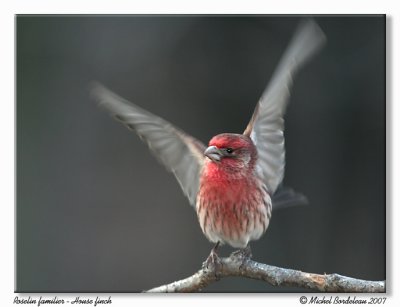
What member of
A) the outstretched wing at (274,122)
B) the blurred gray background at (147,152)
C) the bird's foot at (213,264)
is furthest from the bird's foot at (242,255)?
the blurred gray background at (147,152)

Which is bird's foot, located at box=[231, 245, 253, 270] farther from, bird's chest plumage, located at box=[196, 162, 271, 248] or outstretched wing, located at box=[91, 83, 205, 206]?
outstretched wing, located at box=[91, 83, 205, 206]

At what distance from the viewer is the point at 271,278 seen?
4.91 metres

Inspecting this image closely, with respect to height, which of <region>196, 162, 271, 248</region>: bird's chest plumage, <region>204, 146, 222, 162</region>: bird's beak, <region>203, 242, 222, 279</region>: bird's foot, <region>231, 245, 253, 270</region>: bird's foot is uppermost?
<region>204, 146, 222, 162</region>: bird's beak

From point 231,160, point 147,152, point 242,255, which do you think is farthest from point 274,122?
point 147,152

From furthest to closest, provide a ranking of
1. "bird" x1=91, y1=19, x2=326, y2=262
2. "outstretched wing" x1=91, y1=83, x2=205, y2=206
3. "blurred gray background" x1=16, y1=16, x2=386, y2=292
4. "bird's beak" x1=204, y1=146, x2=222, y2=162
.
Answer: "blurred gray background" x1=16, y1=16, x2=386, y2=292 → "outstretched wing" x1=91, y1=83, x2=205, y2=206 → "bird" x1=91, y1=19, x2=326, y2=262 → "bird's beak" x1=204, y1=146, x2=222, y2=162

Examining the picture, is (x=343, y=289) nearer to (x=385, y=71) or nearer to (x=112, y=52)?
(x=385, y=71)

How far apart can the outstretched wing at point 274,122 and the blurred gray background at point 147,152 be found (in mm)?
990

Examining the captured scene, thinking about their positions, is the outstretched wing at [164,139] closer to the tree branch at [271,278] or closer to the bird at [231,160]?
the bird at [231,160]

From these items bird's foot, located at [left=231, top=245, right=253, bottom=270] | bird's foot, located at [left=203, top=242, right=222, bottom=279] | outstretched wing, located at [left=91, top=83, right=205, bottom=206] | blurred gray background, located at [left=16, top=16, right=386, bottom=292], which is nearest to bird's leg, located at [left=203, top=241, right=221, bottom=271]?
bird's foot, located at [left=203, top=242, right=222, bottom=279]

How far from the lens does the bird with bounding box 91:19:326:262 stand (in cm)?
497

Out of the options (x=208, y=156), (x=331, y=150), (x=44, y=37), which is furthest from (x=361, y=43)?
(x=44, y=37)

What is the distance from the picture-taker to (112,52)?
271 inches

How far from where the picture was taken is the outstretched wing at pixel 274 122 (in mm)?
5137

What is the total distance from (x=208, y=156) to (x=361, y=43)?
187cm
